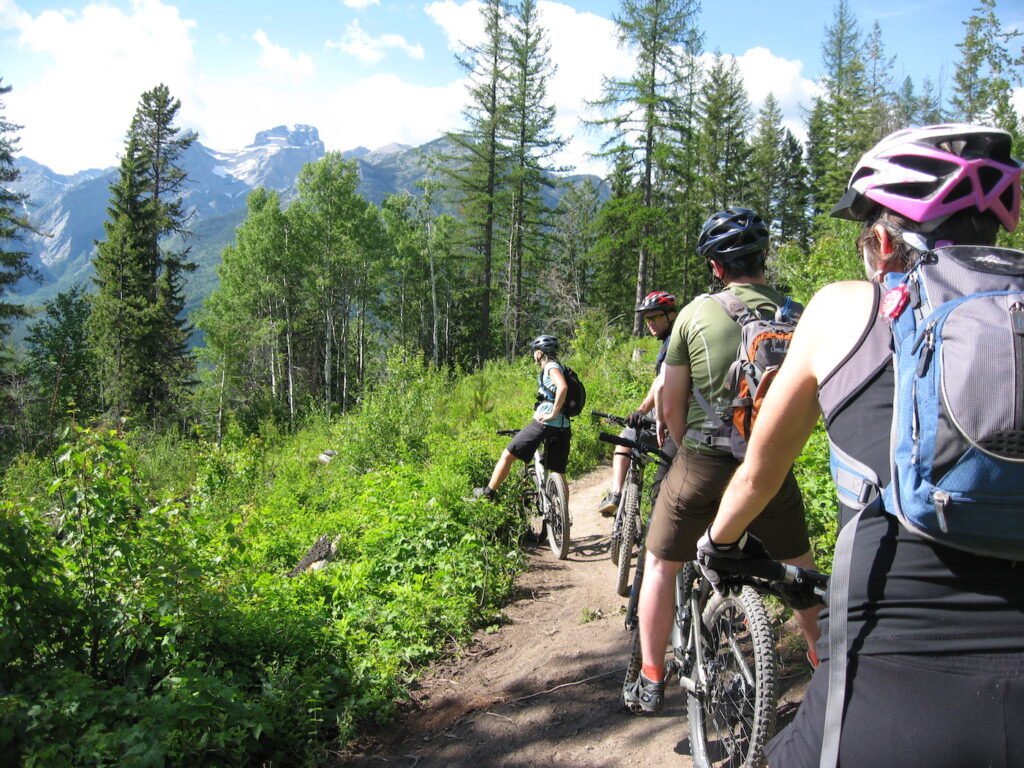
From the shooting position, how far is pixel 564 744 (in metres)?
3.62

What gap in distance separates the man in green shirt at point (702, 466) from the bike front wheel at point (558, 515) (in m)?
3.17

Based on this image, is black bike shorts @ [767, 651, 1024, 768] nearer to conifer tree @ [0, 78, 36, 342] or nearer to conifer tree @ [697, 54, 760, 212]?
conifer tree @ [0, 78, 36, 342]

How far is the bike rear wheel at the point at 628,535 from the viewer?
211 inches

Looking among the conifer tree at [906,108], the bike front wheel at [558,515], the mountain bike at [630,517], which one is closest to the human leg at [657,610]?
the mountain bike at [630,517]

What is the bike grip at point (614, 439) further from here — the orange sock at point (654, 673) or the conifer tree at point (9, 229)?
the conifer tree at point (9, 229)

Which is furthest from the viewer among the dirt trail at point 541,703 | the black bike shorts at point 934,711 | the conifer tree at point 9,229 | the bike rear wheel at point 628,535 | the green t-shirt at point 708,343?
the conifer tree at point 9,229

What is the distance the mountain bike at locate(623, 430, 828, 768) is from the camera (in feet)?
8.18

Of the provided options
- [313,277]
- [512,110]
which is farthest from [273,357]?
[512,110]

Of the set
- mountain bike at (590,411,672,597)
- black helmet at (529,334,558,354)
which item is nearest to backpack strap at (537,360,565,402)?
black helmet at (529,334,558,354)

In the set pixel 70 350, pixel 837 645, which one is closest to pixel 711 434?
pixel 837 645

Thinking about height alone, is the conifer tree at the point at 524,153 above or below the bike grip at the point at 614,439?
above

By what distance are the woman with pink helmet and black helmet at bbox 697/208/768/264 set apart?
1.65m

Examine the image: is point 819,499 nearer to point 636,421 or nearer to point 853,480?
point 636,421

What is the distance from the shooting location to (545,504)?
6734 millimetres
